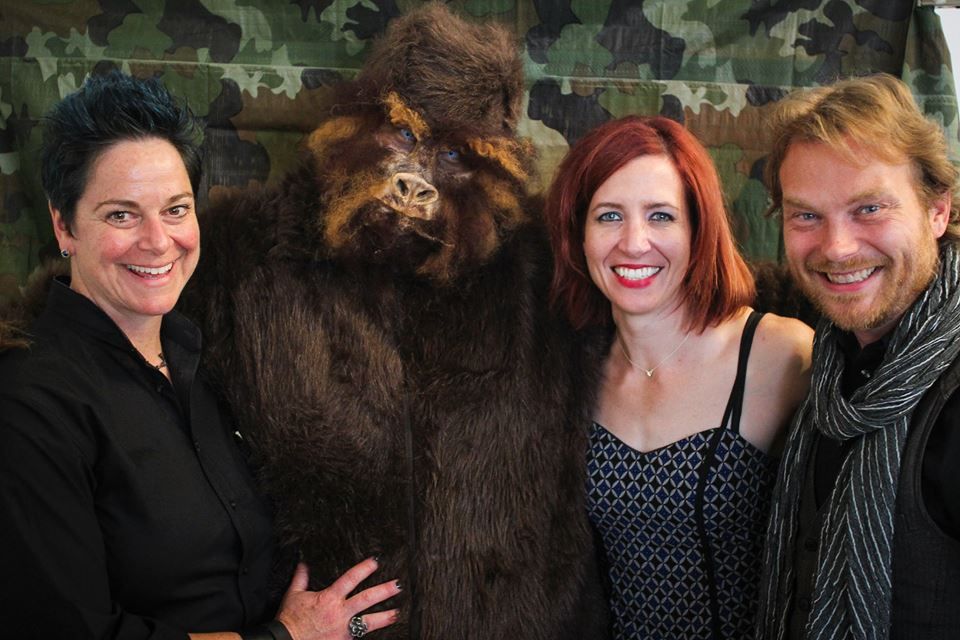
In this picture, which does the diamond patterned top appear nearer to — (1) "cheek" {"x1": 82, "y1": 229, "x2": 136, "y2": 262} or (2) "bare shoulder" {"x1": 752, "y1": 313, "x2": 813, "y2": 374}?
(2) "bare shoulder" {"x1": 752, "y1": 313, "x2": 813, "y2": 374}

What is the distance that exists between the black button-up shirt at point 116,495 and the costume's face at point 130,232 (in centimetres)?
6

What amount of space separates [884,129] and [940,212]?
0.70 ft

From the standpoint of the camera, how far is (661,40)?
105 inches

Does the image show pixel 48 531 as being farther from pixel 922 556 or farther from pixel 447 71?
pixel 922 556

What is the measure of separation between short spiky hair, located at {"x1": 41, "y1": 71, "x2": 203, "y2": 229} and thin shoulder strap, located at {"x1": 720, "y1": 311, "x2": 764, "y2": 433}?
1.41 metres

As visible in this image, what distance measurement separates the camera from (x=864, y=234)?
166cm

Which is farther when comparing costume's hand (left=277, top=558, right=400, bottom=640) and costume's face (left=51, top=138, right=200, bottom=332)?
costume's hand (left=277, top=558, right=400, bottom=640)

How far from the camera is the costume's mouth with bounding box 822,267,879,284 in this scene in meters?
1.66

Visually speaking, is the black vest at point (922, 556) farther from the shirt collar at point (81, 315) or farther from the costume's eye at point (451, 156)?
the shirt collar at point (81, 315)

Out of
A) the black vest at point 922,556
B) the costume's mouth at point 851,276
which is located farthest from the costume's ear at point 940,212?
the black vest at point 922,556

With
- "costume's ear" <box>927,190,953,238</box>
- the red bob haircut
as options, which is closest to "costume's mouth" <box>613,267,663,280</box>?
the red bob haircut

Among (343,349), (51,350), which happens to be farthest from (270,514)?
(51,350)

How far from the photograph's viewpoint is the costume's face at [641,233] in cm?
199

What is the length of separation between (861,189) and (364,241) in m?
1.06
